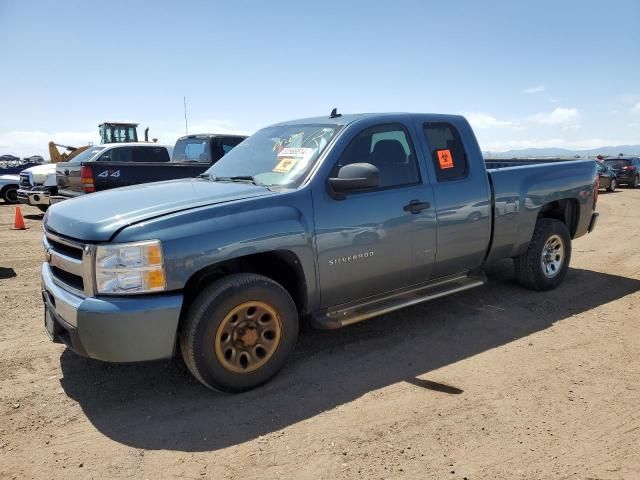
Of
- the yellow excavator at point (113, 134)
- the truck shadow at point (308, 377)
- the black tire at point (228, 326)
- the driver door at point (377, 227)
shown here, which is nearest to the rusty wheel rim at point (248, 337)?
the black tire at point (228, 326)

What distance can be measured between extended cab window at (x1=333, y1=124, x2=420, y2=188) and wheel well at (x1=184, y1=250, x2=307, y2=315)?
0.92 m

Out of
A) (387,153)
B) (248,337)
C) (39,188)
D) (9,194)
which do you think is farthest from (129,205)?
(9,194)

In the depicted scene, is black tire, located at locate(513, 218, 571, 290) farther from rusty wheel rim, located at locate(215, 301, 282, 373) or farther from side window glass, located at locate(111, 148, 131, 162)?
side window glass, located at locate(111, 148, 131, 162)

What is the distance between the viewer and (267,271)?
12.6 feet

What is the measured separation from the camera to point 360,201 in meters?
3.91

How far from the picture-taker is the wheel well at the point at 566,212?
19.3ft

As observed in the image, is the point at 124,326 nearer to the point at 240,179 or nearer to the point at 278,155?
the point at 240,179

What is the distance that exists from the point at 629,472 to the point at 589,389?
935mm

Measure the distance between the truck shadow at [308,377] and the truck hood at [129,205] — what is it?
1.16 m

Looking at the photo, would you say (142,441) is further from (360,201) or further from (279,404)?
(360,201)

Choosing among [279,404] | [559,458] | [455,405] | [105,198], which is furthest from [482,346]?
[105,198]

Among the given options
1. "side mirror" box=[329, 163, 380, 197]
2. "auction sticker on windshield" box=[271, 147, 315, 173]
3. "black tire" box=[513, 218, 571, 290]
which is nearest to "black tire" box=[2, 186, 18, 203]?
"auction sticker on windshield" box=[271, 147, 315, 173]

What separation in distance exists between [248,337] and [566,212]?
4457 mm

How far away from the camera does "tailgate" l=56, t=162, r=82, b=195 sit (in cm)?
896
